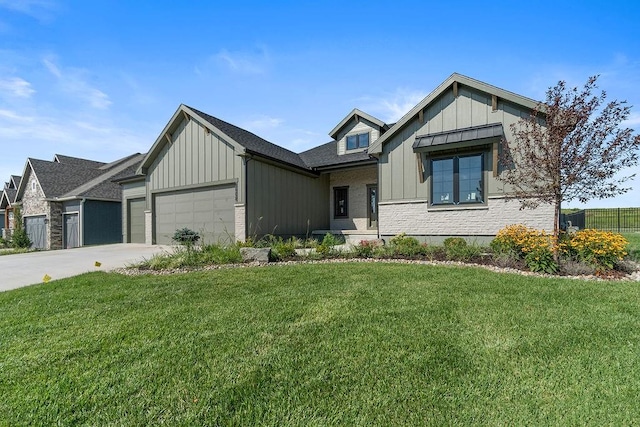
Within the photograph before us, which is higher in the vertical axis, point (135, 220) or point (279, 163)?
point (279, 163)

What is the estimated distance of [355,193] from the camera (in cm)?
1522

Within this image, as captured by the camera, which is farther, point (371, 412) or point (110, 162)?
point (110, 162)

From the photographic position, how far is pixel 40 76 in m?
8.20

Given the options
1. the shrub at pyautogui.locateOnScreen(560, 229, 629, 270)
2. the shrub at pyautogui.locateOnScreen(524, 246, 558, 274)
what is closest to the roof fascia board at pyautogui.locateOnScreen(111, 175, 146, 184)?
the shrub at pyautogui.locateOnScreen(524, 246, 558, 274)

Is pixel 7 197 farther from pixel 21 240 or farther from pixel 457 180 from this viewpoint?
pixel 457 180

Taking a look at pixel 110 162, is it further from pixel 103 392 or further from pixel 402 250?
pixel 103 392

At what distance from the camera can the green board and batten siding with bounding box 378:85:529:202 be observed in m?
9.38

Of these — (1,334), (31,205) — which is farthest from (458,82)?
(31,205)

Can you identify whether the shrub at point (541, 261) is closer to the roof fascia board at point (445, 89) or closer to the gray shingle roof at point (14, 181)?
the roof fascia board at point (445, 89)

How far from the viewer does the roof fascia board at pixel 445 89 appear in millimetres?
8844

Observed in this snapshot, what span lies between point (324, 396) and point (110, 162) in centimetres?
3190

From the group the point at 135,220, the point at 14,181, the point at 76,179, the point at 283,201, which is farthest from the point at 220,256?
the point at 14,181

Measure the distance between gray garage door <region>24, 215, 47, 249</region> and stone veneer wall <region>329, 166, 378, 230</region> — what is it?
18.9 meters

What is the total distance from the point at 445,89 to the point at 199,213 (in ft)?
36.5
